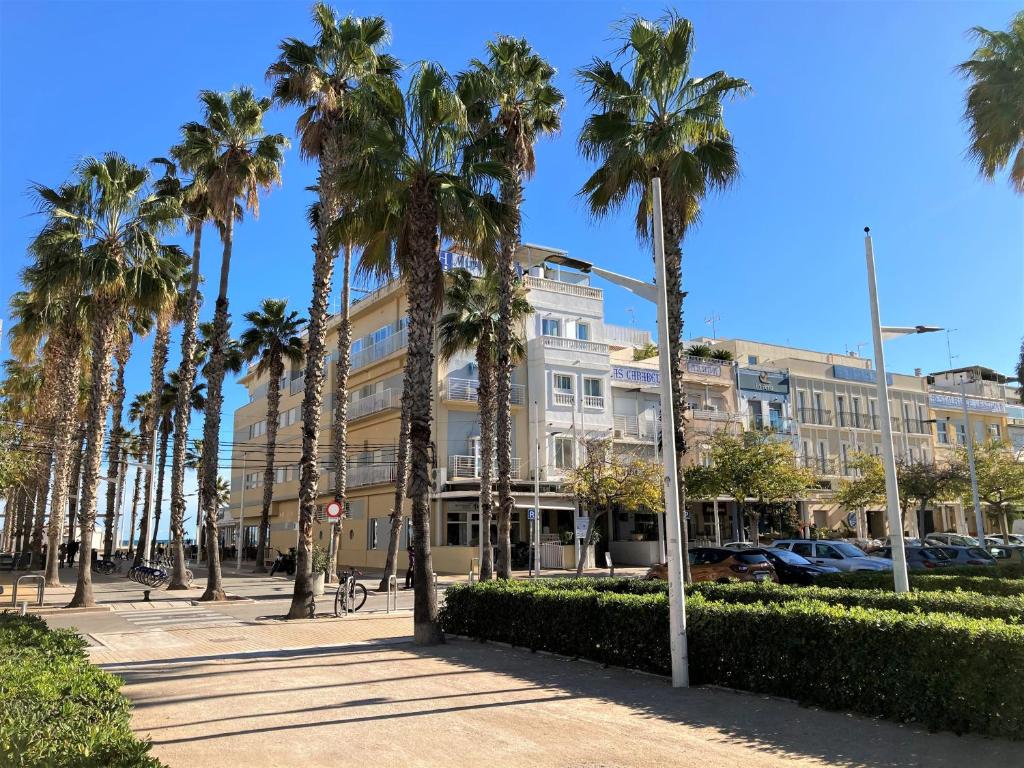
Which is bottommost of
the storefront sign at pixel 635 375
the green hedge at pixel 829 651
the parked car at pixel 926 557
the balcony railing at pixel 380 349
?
the green hedge at pixel 829 651

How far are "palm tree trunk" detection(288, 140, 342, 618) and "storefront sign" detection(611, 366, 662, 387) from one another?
24046 millimetres

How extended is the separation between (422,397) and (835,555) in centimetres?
1800

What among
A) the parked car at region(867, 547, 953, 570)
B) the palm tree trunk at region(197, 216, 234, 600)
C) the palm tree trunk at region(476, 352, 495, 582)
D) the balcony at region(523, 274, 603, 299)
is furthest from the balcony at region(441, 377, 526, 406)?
the parked car at region(867, 547, 953, 570)

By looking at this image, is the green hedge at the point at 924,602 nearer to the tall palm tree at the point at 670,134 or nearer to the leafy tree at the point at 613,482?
the tall palm tree at the point at 670,134

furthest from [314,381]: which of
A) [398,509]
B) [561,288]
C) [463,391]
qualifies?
[561,288]

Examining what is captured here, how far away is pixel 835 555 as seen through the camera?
26.1 meters

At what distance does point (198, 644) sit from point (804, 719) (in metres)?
10.8

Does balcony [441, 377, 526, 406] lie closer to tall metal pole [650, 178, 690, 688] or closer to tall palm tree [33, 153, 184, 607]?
tall palm tree [33, 153, 184, 607]

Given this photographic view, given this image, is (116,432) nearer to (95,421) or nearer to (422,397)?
(95,421)

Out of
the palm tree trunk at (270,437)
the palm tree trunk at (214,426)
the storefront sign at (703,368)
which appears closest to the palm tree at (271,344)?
the palm tree trunk at (270,437)

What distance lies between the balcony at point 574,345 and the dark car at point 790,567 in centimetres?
1864

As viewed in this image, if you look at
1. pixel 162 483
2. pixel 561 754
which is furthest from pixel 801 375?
pixel 561 754

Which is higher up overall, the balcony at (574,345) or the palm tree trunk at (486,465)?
the balcony at (574,345)

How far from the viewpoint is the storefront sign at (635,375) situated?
42.8m
